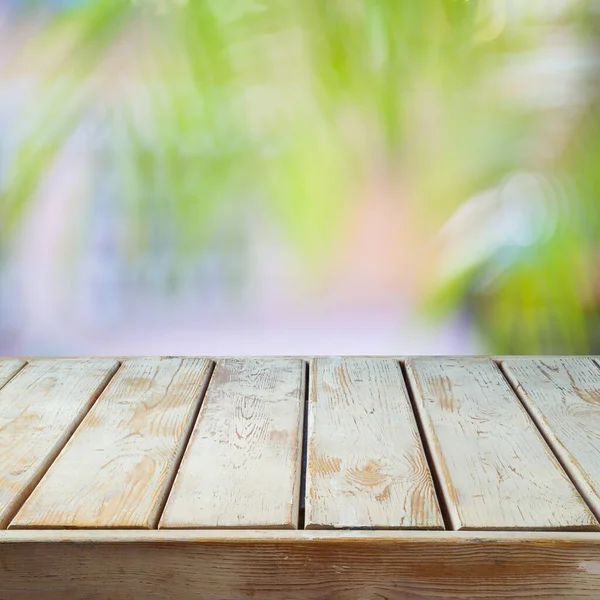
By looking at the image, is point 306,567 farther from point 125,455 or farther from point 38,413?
point 38,413

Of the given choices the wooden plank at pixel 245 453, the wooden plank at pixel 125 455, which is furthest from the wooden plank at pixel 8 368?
the wooden plank at pixel 245 453

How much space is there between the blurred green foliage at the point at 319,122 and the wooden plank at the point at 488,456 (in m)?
0.33

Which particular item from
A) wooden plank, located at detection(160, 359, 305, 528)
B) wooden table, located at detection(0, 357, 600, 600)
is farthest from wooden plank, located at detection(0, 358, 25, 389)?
wooden plank, located at detection(160, 359, 305, 528)

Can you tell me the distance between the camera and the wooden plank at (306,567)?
3.04ft

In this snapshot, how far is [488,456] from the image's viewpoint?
1148mm

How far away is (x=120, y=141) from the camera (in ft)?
5.54

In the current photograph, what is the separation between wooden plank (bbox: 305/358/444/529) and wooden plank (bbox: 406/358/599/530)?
30 mm

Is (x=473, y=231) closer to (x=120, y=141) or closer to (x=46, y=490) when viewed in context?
(x=120, y=141)

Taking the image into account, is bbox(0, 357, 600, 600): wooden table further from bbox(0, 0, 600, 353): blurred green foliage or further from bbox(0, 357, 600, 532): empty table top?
bbox(0, 0, 600, 353): blurred green foliage

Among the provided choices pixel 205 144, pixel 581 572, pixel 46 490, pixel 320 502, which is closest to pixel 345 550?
pixel 320 502

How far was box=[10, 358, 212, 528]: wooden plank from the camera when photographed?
1000mm

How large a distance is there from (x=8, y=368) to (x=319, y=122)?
28.8 inches

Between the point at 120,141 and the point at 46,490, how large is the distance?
83 centimetres

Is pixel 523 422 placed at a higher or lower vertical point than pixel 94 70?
lower
